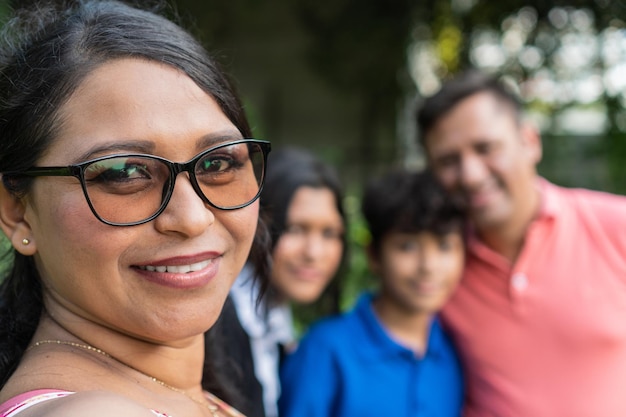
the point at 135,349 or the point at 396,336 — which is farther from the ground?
the point at 135,349

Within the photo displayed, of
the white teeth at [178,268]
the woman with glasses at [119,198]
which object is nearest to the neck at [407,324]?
the woman with glasses at [119,198]

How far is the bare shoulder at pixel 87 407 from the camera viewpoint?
95cm

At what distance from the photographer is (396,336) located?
109 inches

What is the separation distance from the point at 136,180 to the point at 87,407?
0.40m

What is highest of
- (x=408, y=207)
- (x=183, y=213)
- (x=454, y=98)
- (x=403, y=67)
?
(x=403, y=67)

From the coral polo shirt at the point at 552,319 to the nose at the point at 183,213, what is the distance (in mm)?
1685

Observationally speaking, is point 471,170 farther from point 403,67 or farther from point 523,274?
point 403,67

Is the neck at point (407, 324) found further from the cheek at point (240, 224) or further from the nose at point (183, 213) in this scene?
the nose at point (183, 213)

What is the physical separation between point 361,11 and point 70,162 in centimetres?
616

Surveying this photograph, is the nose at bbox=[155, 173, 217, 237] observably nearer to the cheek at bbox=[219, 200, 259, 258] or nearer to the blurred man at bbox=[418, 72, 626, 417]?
the cheek at bbox=[219, 200, 259, 258]

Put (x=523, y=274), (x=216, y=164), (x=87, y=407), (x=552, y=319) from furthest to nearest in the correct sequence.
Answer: (x=523, y=274)
(x=552, y=319)
(x=216, y=164)
(x=87, y=407)

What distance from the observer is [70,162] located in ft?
3.79

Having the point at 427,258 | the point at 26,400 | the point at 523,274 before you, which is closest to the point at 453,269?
the point at 427,258

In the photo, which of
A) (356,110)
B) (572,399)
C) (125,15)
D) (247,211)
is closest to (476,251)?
(572,399)
